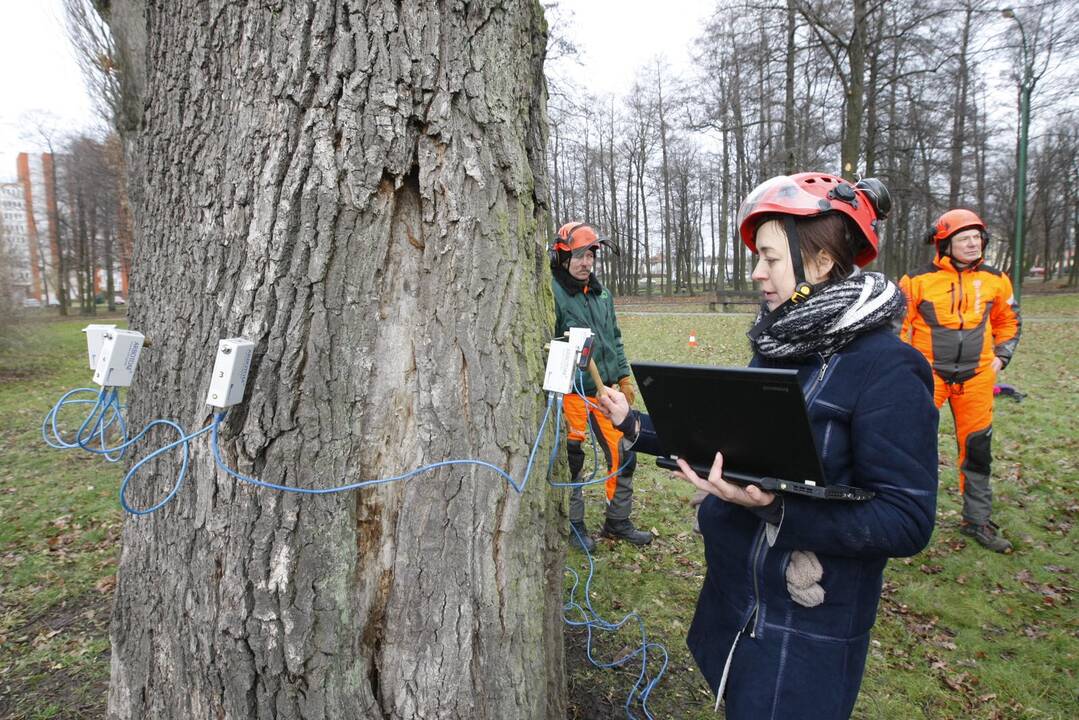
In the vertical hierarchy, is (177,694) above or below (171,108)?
below

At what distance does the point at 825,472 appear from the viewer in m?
1.48

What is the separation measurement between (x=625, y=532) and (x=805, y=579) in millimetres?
2785

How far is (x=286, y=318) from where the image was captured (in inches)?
64.4

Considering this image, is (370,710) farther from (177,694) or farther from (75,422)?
(75,422)

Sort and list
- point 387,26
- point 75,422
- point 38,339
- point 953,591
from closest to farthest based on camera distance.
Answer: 1. point 387,26
2. point 953,591
3. point 75,422
4. point 38,339

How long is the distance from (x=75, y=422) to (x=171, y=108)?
758 centimetres

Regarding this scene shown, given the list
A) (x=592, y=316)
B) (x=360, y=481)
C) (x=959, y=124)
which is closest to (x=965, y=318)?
(x=592, y=316)

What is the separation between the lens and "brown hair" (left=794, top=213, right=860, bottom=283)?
5.07 feet

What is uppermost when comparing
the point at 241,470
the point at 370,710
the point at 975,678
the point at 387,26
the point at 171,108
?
the point at 387,26

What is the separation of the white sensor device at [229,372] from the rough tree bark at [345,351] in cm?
6

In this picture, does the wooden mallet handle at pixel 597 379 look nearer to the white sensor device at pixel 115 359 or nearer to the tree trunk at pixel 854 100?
the white sensor device at pixel 115 359

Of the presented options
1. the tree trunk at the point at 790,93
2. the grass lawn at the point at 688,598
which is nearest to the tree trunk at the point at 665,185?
the tree trunk at the point at 790,93

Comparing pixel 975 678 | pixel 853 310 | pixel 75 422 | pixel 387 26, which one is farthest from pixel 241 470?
pixel 75 422

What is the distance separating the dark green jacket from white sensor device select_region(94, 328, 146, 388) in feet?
7.83
